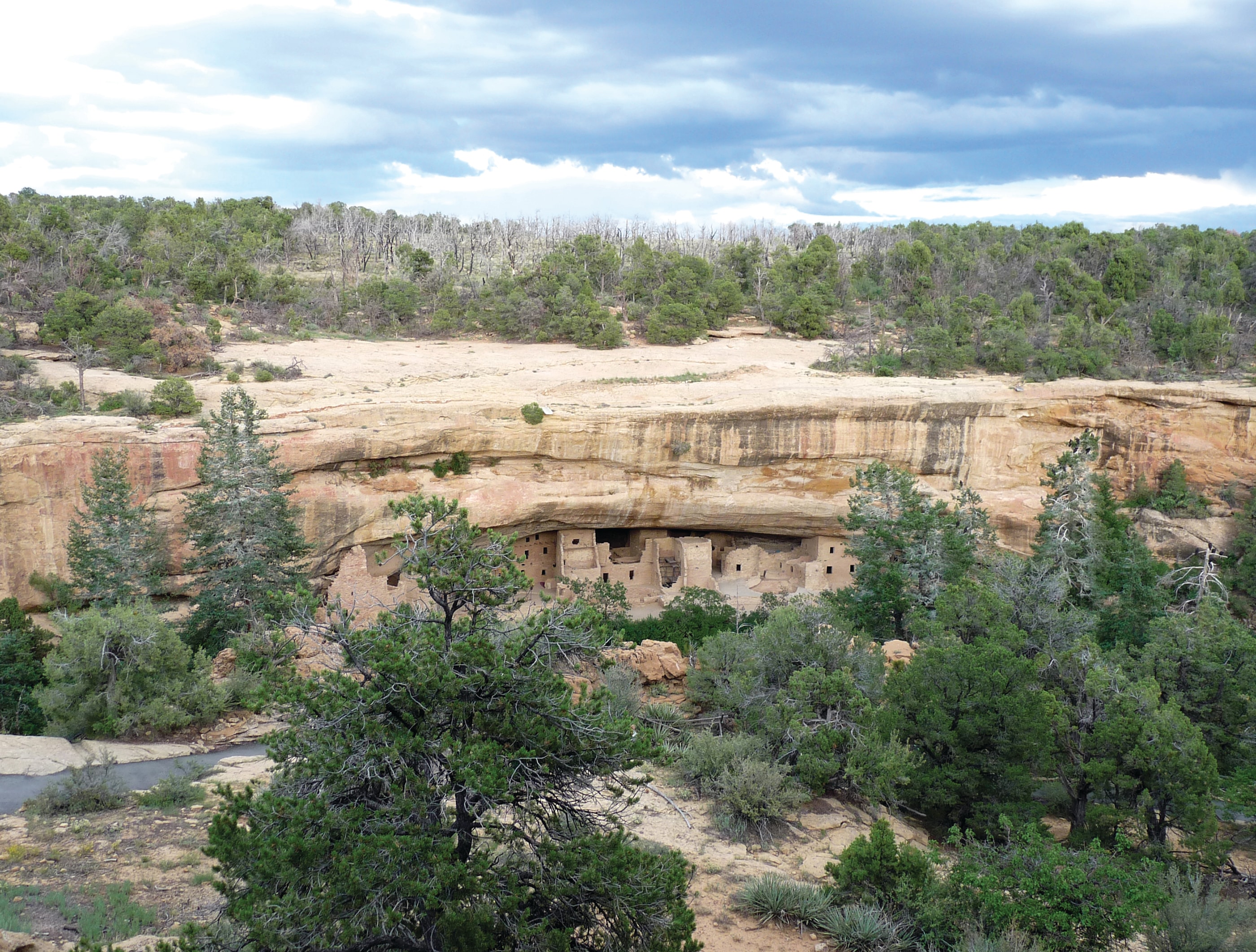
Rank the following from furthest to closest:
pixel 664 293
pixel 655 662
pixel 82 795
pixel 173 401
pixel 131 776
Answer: pixel 664 293
pixel 173 401
pixel 655 662
pixel 131 776
pixel 82 795

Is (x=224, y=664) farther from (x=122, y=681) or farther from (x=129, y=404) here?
(x=129, y=404)

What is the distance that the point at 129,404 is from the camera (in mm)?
18828

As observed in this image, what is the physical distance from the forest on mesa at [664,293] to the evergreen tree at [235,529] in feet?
22.9

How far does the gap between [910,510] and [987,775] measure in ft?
24.2

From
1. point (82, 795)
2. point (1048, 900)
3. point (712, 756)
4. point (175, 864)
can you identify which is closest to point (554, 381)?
point (712, 756)

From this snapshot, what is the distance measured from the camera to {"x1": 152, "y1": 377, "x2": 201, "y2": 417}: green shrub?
1900 cm

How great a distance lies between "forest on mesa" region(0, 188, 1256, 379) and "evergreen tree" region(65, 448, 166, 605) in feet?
22.7

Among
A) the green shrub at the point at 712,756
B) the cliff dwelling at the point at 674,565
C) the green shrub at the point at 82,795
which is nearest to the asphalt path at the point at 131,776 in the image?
the green shrub at the point at 82,795

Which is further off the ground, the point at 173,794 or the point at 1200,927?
the point at 1200,927

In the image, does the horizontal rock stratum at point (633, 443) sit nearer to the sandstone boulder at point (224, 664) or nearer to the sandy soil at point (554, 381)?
the sandy soil at point (554, 381)

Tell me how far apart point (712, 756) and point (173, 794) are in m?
6.64

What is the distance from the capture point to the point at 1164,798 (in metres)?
12.1

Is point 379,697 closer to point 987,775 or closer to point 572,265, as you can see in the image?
point 987,775

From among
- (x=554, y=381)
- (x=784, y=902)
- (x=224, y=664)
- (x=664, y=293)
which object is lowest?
(x=224, y=664)
